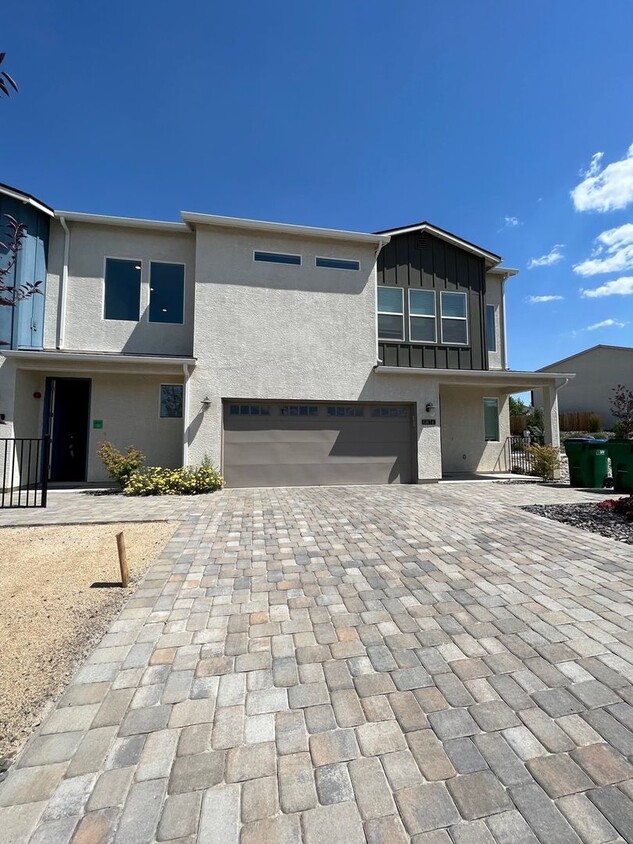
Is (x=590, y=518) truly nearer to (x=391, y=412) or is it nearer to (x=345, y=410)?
(x=391, y=412)

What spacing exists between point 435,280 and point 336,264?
3309 mm

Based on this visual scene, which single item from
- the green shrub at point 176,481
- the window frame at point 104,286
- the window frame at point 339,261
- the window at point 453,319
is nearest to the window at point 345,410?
the green shrub at point 176,481

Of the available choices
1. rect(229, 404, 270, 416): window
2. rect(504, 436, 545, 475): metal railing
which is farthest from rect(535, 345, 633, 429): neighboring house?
rect(229, 404, 270, 416): window

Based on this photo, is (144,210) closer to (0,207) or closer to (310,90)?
(0,207)

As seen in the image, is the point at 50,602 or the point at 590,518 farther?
the point at 590,518

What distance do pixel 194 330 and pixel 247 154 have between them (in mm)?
4761

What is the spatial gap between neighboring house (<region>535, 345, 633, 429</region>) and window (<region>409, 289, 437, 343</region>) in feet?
68.3

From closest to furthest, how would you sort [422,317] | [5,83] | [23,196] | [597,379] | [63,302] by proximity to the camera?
1. [5,83]
2. [23,196]
3. [63,302]
4. [422,317]
5. [597,379]

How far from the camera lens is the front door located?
9.65m

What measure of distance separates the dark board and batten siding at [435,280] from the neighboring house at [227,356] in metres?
0.16

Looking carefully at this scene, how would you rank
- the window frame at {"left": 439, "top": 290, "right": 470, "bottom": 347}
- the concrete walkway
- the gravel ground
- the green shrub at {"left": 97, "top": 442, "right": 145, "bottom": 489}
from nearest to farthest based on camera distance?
1. the concrete walkway
2. the gravel ground
3. the green shrub at {"left": 97, "top": 442, "right": 145, "bottom": 489}
4. the window frame at {"left": 439, "top": 290, "right": 470, "bottom": 347}

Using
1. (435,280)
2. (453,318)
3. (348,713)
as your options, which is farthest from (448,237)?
(348,713)

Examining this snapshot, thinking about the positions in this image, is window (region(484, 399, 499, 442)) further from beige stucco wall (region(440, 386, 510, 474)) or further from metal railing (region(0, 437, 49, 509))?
metal railing (region(0, 437, 49, 509))

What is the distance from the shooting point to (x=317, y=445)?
9.93 meters
